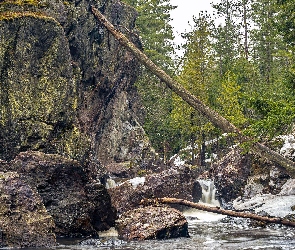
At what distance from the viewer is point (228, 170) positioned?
102ft

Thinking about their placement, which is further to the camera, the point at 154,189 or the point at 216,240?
the point at 154,189

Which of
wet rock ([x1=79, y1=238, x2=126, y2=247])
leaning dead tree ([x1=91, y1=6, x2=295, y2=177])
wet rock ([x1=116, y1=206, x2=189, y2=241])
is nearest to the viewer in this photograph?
wet rock ([x1=79, y1=238, x2=126, y2=247])

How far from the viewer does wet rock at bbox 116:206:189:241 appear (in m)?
15.6

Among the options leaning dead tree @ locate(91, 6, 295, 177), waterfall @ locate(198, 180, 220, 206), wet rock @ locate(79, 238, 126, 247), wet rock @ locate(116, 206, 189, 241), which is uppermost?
leaning dead tree @ locate(91, 6, 295, 177)

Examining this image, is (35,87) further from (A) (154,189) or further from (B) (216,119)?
(B) (216,119)

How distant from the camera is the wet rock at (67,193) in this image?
53.9ft

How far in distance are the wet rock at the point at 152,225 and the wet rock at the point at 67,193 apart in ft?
3.93

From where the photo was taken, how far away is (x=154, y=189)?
78.5ft

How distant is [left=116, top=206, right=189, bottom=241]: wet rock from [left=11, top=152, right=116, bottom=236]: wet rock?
1.20 metres

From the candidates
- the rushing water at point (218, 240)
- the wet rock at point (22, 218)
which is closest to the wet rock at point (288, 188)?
the rushing water at point (218, 240)

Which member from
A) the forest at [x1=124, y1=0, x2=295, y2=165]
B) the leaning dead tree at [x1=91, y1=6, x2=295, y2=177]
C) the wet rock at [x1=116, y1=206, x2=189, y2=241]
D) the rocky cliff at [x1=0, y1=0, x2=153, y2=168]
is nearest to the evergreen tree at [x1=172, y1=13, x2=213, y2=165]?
the forest at [x1=124, y1=0, x2=295, y2=165]

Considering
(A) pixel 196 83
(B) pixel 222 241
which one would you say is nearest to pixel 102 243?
(B) pixel 222 241

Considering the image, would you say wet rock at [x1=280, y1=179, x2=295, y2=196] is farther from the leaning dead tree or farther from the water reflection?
the water reflection

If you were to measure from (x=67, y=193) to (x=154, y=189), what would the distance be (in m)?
7.87
